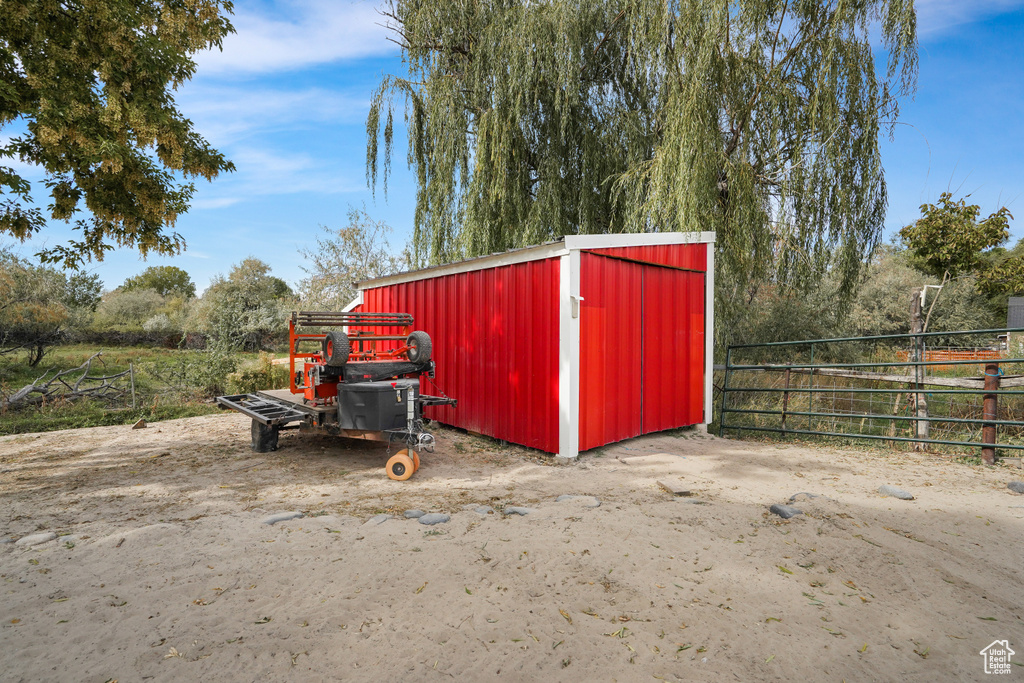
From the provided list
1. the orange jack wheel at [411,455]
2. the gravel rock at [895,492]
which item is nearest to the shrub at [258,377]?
the orange jack wheel at [411,455]

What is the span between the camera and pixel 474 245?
408 inches

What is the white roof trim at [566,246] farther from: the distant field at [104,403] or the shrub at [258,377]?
the distant field at [104,403]

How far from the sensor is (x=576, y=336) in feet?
20.3

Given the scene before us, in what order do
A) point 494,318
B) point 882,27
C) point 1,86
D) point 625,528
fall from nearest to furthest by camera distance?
point 625,528 < point 1,86 < point 494,318 < point 882,27

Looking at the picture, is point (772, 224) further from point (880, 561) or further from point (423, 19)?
point (423, 19)

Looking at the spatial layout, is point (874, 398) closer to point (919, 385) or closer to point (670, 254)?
point (919, 385)

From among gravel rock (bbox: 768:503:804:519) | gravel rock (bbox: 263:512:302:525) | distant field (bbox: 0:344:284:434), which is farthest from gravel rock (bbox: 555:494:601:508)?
distant field (bbox: 0:344:284:434)

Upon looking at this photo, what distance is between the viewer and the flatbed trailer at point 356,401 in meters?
5.48

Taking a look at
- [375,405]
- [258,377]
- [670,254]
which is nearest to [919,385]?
[670,254]

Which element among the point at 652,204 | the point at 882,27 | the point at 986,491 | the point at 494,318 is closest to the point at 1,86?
the point at 494,318

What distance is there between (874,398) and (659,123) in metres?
7.13

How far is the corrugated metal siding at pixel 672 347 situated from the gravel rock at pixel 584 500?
2.96m

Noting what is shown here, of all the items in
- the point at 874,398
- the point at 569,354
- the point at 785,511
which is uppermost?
the point at 569,354

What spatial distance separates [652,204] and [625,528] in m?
5.83
